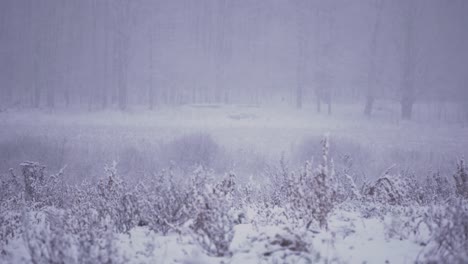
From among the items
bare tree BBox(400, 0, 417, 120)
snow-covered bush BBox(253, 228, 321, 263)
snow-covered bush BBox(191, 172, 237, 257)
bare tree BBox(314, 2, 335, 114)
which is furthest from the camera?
bare tree BBox(314, 2, 335, 114)

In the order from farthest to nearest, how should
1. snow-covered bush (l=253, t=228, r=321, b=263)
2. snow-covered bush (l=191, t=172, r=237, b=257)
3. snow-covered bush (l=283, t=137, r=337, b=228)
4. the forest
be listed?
snow-covered bush (l=283, t=137, r=337, b=228) < the forest < snow-covered bush (l=191, t=172, r=237, b=257) < snow-covered bush (l=253, t=228, r=321, b=263)

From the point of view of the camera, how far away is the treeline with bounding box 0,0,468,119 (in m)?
32.0

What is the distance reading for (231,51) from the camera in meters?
44.2

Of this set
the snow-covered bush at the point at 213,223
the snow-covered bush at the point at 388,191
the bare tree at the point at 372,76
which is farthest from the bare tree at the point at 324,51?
the snow-covered bush at the point at 213,223

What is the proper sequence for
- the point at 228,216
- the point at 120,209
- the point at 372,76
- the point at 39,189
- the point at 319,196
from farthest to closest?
the point at 372,76 < the point at 39,189 < the point at 120,209 < the point at 319,196 < the point at 228,216

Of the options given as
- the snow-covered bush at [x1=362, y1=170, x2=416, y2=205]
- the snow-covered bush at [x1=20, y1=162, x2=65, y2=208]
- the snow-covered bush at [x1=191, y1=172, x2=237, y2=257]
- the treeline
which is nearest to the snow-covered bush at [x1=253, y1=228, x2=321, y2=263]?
the snow-covered bush at [x1=191, y1=172, x2=237, y2=257]

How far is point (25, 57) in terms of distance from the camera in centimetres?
4278

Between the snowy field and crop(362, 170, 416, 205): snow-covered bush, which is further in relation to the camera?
crop(362, 170, 416, 205): snow-covered bush

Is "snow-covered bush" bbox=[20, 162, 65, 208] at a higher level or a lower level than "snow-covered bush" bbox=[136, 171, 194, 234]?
lower

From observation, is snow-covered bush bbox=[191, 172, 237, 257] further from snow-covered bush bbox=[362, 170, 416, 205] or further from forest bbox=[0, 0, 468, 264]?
snow-covered bush bbox=[362, 170, 416, 205]

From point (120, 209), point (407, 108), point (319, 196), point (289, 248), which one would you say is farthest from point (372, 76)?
point (120, 209)

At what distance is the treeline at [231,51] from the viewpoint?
32.0 m

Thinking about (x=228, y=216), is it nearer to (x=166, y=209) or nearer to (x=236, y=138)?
(x=166, y=209)

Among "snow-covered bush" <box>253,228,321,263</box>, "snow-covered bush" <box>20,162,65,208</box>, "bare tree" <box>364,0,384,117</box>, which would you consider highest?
Result: "bare tree" <box>364,0,384,117</box>
